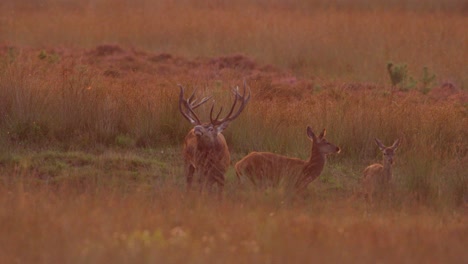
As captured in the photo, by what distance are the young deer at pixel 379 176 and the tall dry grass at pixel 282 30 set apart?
883 cm

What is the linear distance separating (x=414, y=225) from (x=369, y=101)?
239 inches

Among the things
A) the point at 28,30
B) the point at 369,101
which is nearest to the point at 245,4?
the point at 28,30

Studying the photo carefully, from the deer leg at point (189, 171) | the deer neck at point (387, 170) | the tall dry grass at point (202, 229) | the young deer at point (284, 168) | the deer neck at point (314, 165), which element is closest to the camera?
the tall dry grass at point (202, 229)

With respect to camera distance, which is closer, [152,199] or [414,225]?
[414,225]

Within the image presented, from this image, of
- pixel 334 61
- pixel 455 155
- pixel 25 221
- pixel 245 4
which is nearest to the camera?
pixel 25 221

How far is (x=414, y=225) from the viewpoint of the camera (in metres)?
9.19

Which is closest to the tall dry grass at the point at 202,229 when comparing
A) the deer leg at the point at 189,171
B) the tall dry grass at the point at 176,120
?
the deer leg at the point at 189,171

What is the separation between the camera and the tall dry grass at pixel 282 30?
22891mm

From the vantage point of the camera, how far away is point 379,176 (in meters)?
11.6

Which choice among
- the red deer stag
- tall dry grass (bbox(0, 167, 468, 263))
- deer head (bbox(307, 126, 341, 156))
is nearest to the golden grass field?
tall dry grass (bbox(0, 167, 468, 263))

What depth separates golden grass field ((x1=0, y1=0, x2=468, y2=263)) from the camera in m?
8.18

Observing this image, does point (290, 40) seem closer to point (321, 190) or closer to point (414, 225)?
point (321, 190)

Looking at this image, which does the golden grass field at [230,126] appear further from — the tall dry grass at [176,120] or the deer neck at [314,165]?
the deer neck at [314,165]

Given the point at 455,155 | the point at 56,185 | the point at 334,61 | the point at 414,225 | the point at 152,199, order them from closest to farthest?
the point at 414,225
the point at 152,199
the point at 56,185
the point at 455,155
the point at 334,61
